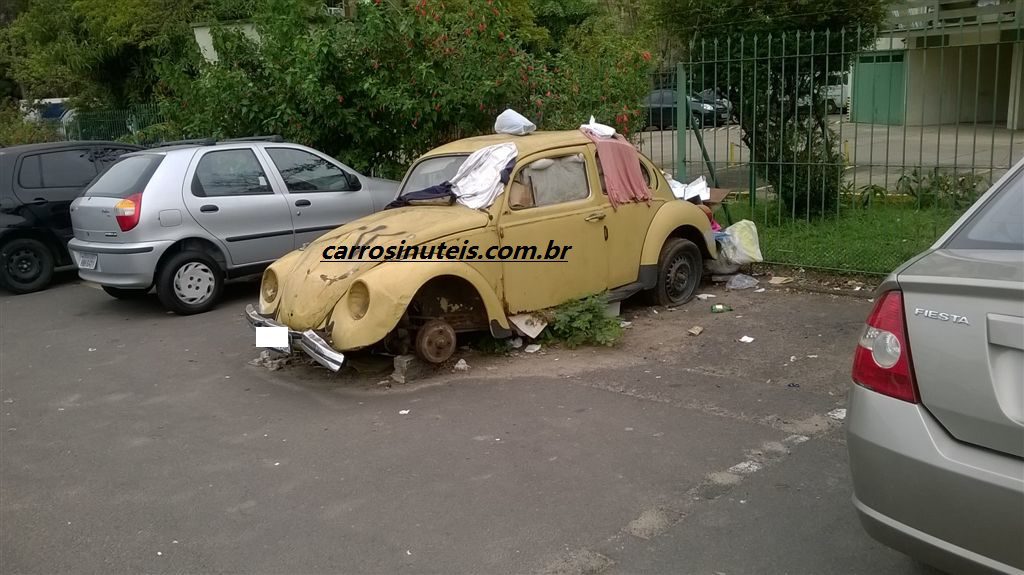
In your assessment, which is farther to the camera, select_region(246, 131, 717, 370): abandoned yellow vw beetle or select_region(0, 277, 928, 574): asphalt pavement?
select_region(246, 131, 717, 370): abandoned yellow vw beetle

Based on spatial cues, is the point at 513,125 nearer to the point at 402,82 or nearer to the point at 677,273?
the point at 677,273

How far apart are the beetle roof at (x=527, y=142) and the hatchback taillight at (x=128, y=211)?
317 centimetres

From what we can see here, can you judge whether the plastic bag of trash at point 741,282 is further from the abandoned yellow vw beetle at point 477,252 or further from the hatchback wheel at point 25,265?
the hatchback wheel at point 25,265

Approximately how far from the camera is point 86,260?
894 cm

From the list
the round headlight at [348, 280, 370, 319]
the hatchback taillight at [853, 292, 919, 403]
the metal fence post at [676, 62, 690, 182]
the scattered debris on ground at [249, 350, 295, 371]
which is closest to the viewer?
the hatchback taillight at [853, 292, 919, 403]

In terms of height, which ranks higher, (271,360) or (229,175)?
(229,175)

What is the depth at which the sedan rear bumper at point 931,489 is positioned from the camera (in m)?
2.48

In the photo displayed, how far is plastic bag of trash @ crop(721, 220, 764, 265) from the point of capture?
8609 mm

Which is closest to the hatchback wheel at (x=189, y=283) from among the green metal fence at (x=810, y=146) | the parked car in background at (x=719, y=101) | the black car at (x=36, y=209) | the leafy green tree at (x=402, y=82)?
the black car at (x=36, y=209)

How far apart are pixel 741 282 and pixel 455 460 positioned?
15.4ft

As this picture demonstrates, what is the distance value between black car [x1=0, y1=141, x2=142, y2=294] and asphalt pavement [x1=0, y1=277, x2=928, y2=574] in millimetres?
3359

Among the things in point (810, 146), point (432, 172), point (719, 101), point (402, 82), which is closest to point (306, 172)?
point (402, 82)

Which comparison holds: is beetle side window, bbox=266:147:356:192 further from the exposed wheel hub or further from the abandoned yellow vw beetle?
the abandoned yellow vw beetle

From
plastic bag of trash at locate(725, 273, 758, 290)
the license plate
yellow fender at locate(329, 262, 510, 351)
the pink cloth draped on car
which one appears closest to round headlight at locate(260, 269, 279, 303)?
yellow fender at locate(329, 262, 510, 351)
